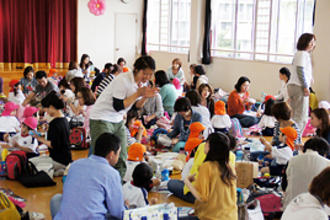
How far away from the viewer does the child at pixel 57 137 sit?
465 centimetres

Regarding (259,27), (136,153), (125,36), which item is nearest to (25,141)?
(136,153)

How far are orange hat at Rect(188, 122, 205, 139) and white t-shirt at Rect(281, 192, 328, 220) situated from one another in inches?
98.9

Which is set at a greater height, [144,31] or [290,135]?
[144,31]

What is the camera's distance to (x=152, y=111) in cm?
673

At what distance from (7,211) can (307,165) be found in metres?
2.34

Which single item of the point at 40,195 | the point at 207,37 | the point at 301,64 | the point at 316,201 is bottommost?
the point at 40,195

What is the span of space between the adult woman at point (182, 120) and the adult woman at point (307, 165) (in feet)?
Result: 6.26

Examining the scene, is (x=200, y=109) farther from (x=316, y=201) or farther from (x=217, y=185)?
(x=316, y=201)

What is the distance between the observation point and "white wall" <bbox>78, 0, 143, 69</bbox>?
13.6 metres

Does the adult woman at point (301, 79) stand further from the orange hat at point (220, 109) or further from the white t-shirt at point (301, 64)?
the orange hat at point (220, 109)

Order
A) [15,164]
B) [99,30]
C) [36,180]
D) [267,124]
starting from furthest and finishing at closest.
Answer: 1. [99,30]
2. [267,124]
3. [15,164]
4. [36,180]

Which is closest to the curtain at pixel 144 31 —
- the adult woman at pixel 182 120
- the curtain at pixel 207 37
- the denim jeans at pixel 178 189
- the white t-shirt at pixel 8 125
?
the curtain at pixel 207 37

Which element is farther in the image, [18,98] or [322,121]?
[18,98]

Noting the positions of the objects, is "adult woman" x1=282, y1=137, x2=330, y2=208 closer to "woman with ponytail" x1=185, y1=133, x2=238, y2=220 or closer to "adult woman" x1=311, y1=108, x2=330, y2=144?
"woman with ponytail" x1=185, y1=133, x2=238, y2=220
